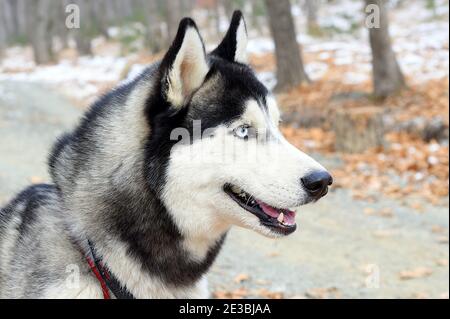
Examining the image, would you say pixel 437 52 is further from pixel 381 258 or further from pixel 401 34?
pixel 381 258

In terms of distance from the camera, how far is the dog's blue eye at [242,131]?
3125 mm

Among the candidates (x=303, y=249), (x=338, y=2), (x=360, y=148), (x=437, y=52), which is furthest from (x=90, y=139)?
(x=338, y=2)

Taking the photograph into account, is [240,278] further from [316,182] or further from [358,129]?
[358,129]

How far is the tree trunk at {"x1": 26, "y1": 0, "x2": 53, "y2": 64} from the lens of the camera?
91.6 ft

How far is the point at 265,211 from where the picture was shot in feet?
10.5

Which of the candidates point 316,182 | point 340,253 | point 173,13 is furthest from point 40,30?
point 316,182

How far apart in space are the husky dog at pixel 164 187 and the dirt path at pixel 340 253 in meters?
2.65

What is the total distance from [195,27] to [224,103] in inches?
17.3

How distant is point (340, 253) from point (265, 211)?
13.4 feet

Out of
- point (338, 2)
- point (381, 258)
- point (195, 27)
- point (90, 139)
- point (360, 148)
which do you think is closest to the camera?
point (195, 27)

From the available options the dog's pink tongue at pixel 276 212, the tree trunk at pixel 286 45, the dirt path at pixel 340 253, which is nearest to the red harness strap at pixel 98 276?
the dog's pink tongue at pixel 276 212

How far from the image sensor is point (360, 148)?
10.4 meters

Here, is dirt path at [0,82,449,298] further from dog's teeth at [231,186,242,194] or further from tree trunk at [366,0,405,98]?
tree trunk at [366,0,405,98]

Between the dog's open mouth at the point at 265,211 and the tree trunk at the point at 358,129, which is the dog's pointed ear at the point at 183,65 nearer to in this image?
the dog's open mouth at the point at 265,211
